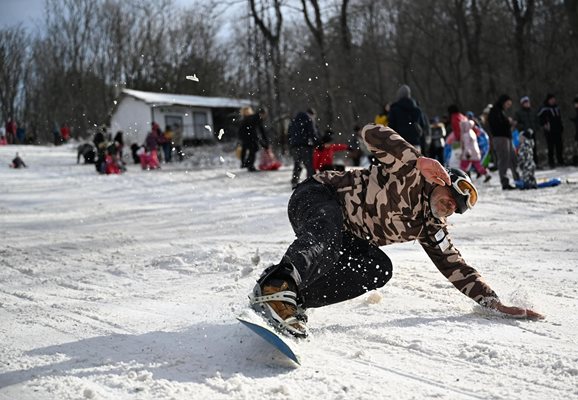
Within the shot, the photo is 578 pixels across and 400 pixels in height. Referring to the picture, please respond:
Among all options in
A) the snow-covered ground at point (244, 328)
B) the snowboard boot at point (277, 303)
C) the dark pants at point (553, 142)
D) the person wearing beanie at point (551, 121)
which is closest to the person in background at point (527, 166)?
the snow-covered ground at point (244, 328)

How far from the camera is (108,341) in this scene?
3.60 meters

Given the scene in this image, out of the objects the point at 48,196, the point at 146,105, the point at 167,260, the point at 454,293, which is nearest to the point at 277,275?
the point at 454,293

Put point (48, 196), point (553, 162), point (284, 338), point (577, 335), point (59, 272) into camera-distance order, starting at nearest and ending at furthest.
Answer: point (284, 338), point (577, 335), point (59, 272), point (48, 196), point (553, 162)

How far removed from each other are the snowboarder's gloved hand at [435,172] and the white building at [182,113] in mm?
35942

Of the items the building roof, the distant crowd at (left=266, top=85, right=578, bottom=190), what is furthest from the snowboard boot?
the building roof

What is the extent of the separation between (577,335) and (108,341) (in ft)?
8.80

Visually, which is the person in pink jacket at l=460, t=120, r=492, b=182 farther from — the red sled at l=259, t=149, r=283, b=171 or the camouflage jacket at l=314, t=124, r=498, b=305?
the camouflage jacket at l=314, t=124, r=498, b=305

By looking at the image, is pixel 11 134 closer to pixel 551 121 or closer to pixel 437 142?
pixel 437 142

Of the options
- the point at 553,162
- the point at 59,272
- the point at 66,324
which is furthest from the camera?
the point at 553,162

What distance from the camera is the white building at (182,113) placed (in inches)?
1593

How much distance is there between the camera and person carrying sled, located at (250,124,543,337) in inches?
130

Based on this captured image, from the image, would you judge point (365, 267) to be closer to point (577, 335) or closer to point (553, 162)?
point (577, 335)

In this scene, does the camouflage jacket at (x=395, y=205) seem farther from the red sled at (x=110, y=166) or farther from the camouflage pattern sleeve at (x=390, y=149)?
the red sled at (x=110, y=166)

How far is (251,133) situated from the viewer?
56.8 feet
